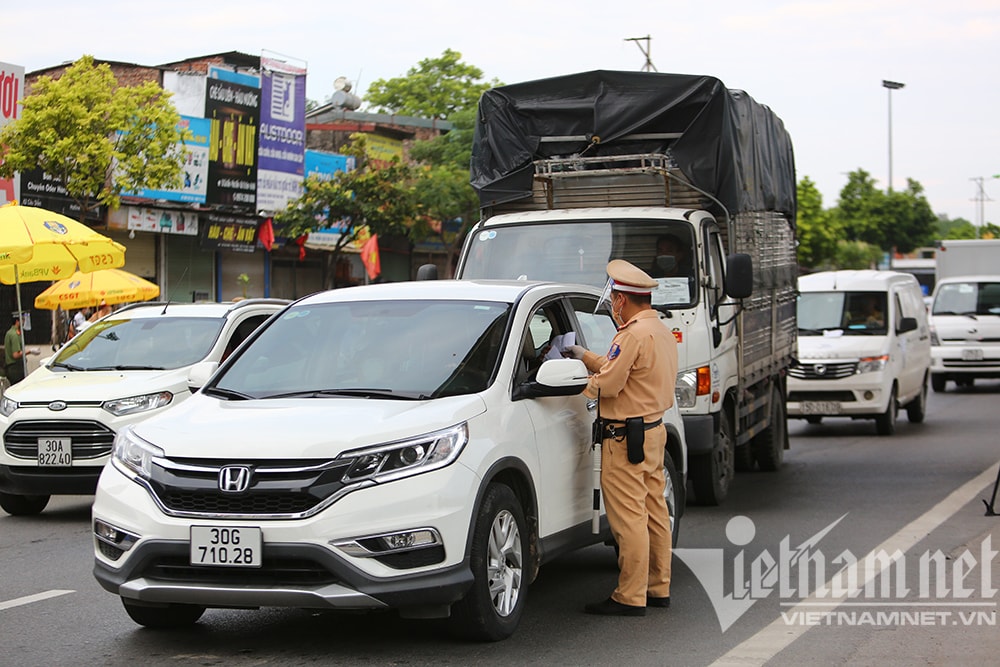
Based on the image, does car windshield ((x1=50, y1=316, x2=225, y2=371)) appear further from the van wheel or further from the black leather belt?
the van wheel

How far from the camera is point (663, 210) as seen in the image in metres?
11.2

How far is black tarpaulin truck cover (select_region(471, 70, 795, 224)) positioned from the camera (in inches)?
452

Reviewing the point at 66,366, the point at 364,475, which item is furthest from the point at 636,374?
the point at 66,366

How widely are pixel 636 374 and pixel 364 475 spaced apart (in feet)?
6.12

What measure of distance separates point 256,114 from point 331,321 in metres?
30.2

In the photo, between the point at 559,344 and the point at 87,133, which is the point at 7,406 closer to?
the point at 559,344

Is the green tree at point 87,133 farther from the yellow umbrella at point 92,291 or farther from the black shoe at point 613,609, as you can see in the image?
the black shoe at point 613,609

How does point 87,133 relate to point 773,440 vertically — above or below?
above

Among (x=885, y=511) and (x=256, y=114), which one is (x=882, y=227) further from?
(x=885, y=511)

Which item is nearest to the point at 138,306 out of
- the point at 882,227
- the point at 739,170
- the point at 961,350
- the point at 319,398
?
the point at 739,170

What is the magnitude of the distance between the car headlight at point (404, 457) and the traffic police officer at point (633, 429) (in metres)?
1.25

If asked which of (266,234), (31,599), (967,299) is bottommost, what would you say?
(31,599)

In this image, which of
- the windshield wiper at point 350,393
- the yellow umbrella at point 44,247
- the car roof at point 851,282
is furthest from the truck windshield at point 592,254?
the car roof at point 851,282

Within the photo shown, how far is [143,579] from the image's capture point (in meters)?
5.87
